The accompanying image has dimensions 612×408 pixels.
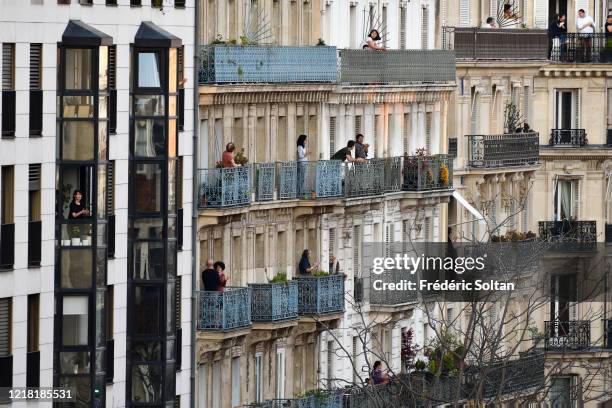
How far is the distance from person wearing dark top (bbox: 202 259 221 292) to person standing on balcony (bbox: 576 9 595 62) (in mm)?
46608

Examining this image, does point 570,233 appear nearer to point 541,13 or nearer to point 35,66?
point 541,13

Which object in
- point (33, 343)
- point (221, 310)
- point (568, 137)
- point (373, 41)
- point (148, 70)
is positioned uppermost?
point (373, 41)

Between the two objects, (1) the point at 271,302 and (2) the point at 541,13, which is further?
(2) the point at 541,13

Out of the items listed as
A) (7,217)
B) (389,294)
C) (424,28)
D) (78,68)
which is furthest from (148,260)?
(424,28)

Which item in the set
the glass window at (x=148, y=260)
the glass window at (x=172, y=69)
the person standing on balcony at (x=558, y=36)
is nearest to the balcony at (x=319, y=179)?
the glass window at (x=148, y=260)

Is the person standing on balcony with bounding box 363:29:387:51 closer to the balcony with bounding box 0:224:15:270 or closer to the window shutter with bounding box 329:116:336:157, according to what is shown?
the window shutter with bounding box 329:116:336:157

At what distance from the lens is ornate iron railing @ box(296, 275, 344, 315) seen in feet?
454

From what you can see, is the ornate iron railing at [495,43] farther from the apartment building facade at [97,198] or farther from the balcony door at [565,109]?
the apartment building facade at [97,198]

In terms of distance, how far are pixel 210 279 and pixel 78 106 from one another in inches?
397

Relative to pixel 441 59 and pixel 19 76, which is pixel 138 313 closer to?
pixel 19 76

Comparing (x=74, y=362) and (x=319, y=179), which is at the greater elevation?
(x=319, y=179)

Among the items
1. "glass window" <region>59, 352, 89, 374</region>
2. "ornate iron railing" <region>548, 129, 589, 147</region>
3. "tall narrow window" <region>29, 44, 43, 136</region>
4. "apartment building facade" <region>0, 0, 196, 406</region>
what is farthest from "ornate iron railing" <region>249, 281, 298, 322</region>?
"ornate iron railing" <region>548, 129, 589, 147</region>

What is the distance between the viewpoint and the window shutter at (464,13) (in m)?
160

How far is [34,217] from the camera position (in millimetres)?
119688
